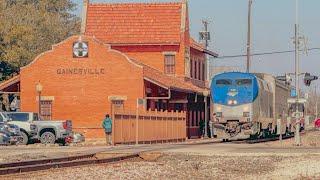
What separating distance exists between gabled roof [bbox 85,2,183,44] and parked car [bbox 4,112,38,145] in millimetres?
17588

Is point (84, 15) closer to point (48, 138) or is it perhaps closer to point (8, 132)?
point (48, 138)

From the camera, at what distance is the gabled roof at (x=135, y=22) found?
60.9m

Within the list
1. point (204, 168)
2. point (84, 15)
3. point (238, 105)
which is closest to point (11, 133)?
point (238, 105)

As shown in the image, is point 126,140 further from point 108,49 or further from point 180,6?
point 180,6

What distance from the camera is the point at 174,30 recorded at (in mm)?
61062

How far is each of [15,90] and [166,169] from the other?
35181mm

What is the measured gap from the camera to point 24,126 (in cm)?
4378

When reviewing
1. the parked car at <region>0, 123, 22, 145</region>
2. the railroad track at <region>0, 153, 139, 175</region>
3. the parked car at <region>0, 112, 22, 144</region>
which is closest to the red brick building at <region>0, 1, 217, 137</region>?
the parked car at <region>0, 112, 22, 144</region>

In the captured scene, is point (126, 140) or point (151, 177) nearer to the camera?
point (151, 177)

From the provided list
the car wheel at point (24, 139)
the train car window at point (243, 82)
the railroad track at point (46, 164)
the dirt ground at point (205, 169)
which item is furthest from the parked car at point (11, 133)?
the dirt ground at point (205, 169)

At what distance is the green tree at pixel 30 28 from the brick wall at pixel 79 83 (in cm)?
1623

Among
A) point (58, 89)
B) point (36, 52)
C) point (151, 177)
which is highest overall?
point (36, 52)

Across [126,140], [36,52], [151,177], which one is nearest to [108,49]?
[126,140]

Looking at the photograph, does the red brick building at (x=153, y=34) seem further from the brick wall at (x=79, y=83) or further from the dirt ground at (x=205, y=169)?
the dirt ground at (x=205, y=169)
